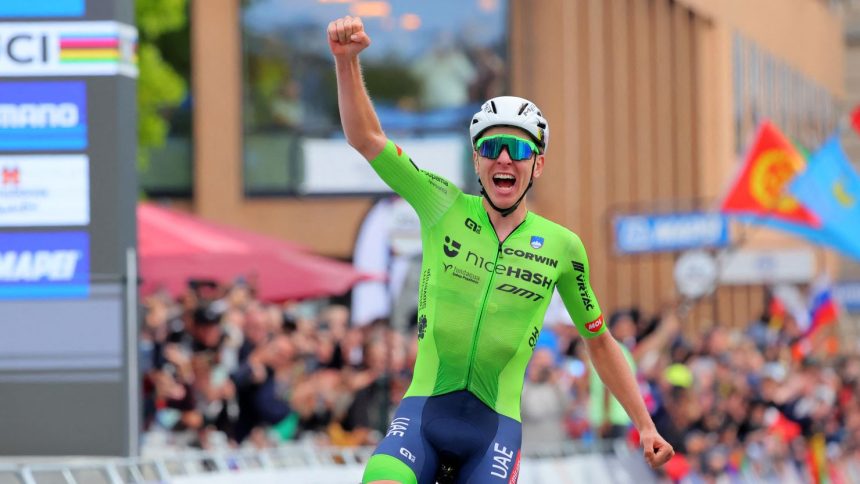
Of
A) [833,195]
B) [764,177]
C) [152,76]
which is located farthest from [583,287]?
[833,195]

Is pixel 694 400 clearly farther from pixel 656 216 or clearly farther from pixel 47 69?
pixel 47 69

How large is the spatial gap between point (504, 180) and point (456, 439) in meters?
1.02

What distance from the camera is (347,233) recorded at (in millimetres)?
29453

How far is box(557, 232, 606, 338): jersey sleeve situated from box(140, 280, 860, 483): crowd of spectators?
5.61m

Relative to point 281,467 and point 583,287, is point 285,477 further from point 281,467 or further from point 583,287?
point 583,287

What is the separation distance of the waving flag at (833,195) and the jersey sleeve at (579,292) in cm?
1702

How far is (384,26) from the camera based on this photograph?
29.8 metres

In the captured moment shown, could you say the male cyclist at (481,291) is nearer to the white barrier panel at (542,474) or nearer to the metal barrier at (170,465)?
the metal barrier at (170,465)

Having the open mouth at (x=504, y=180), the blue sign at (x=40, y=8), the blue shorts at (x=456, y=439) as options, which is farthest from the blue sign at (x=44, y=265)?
the open mouth at (x=504, y=180)

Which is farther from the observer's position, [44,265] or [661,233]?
[661,233]

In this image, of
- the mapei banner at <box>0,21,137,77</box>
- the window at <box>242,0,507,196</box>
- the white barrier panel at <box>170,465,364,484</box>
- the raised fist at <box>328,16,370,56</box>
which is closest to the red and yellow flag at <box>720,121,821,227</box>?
the window at <box>242,0,507,196</box>

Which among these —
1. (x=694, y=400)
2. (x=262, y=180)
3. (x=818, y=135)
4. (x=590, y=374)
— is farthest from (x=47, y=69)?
(x=818, y=135)

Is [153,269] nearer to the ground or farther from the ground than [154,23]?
nearer to the ground

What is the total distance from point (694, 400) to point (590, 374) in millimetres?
1516
